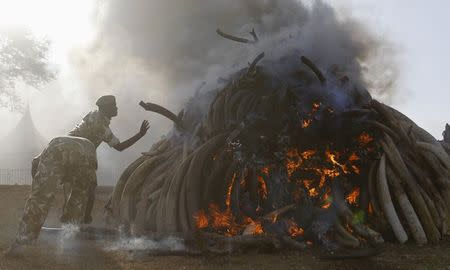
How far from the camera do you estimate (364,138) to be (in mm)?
9625

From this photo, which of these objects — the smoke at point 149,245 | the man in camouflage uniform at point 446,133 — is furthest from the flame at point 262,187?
the man in camouflage uniform at point 446,133

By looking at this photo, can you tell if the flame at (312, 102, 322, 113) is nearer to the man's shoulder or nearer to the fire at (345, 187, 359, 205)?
the fire at (345, 187, 359, 205)

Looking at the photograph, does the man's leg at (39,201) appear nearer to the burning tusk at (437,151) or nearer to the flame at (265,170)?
the flame at (265,170)

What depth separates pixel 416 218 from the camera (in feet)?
27.1

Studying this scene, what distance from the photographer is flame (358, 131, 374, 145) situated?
9578 mm

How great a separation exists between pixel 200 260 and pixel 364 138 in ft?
15.9

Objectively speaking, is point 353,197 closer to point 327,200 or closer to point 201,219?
point 327,200

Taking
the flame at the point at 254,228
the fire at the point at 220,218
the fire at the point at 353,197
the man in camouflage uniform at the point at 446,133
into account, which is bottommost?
the flame at the point at 254,228

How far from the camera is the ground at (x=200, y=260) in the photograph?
646cm

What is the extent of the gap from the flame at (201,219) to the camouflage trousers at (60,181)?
7.39ft

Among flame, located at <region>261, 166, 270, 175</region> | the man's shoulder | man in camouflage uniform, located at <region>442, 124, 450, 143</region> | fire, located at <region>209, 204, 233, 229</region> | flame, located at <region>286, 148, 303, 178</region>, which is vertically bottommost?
fire, located at <region>209, 204, 233, 229</region>

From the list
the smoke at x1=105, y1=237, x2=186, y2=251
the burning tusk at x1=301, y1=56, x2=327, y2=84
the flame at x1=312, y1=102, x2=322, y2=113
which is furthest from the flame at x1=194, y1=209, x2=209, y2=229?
the burning tusk at x1=301, y1=56, x2=327, y2=84

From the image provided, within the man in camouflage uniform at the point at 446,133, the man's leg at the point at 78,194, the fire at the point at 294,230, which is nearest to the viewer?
the man's leg at the point at 78,194

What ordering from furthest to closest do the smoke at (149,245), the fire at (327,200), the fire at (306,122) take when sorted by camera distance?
the fire at (306,122) → the fire at (327,200) → the smoke at (149,245)
